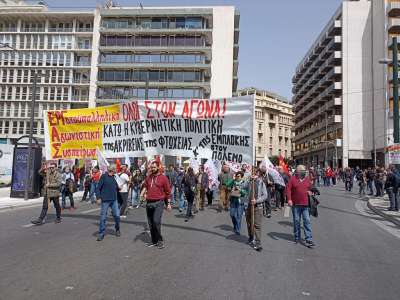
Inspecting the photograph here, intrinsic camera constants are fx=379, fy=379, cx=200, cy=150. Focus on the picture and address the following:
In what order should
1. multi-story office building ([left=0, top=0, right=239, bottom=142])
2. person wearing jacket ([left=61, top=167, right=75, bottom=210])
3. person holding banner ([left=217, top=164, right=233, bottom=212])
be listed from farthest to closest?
multi-story office building ([left=0, top=0, right=239, bottom=142]), person wearing jacket ([left=61, top=167, right=75, bottom=210]), person holding banner ([left=217, top=164, right=233, bottom=212])

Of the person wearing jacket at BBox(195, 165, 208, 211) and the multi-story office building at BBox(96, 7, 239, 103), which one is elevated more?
the multi-story office building at BBox(96, 7, 239, 103)

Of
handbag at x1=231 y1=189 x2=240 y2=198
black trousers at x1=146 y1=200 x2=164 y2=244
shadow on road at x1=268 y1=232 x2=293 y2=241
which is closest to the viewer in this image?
black trousers at x1=146 y1=200 x2=164 y2=244

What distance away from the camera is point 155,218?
7.49 metres

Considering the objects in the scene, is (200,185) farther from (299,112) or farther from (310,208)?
(299,112)

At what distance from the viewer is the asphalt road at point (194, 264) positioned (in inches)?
191

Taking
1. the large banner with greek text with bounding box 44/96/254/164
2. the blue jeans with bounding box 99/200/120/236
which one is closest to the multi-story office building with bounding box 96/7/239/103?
the large banner with greek text with bounding box 44/96/254/164

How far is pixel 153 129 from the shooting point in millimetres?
8711

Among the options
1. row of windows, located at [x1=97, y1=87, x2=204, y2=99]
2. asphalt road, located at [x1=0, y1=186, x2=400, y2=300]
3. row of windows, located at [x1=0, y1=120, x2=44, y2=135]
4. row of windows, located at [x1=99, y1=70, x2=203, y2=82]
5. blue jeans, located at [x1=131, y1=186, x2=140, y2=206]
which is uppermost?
row of windows, located at [x1=99, y1=70, x2=203, y2=82]

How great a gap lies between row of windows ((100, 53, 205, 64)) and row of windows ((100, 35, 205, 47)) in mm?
1496

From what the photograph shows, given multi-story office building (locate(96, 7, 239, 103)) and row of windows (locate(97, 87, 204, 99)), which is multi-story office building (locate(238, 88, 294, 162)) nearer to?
multi-story office building (locate(96, 7, 239, 103))

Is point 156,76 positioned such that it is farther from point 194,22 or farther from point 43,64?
point 43,64

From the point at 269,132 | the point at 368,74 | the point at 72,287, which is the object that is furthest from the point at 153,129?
the point at 269,132

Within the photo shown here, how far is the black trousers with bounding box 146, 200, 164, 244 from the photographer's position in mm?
7500

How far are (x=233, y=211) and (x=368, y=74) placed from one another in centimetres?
5360
